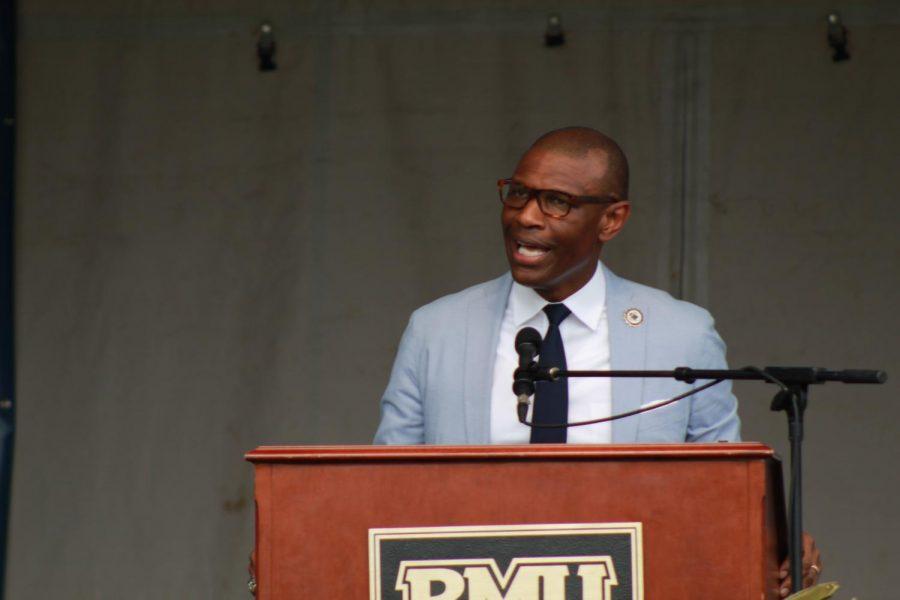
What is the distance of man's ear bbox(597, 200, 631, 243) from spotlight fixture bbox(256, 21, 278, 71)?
1.74m

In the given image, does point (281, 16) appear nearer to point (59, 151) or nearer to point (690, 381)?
point (59, 151)

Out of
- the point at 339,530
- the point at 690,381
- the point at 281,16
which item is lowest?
the point at 339,530

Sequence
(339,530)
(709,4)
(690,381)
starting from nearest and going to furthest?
(339,530) → (690,381) → (709,4)

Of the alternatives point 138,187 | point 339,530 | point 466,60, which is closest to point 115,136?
point 138,187

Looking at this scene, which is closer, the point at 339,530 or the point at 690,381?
the point at 339,530

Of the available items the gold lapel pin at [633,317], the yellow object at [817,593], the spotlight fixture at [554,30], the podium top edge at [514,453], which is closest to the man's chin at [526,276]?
the gold lapel pin at [633,317]

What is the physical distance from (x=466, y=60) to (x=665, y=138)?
677 mm

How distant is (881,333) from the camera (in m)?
4.85

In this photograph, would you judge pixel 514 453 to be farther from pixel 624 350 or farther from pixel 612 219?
pixel 612 219

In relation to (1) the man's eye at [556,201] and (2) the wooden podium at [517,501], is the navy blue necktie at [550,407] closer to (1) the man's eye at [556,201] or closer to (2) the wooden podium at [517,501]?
(1) the man's eye at [556,201]

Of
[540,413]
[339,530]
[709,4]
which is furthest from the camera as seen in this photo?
[709,4]

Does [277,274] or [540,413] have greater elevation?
[277,274]

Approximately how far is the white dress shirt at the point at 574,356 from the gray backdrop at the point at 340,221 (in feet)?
4.18

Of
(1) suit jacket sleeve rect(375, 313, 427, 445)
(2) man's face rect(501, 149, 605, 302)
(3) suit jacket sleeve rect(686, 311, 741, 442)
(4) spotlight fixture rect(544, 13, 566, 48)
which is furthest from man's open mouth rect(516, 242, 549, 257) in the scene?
(4) spotlight fixture rect(544, 13, 566, 48)
